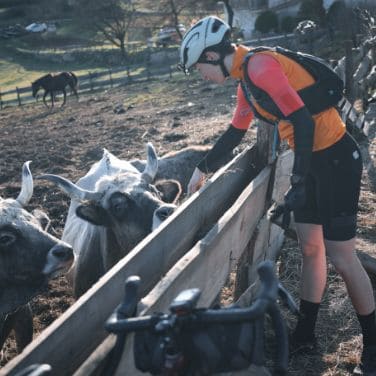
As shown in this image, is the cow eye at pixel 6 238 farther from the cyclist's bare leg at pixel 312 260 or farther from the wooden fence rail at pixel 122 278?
the cyclist's bare leg at pixel 312 260

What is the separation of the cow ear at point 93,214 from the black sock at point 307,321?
1.70 metres

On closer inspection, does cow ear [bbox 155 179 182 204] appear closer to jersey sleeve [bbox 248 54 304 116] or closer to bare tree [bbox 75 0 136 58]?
jersey sleeve [bbox 248 54 304 116]

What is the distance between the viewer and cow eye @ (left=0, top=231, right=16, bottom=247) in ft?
11.9

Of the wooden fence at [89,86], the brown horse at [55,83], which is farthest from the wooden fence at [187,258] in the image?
the wooden fence at [89,86]

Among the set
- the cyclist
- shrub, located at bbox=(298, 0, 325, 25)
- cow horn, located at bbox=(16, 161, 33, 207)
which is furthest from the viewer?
shrub, located at bbox=(298, 0, 325, 25)

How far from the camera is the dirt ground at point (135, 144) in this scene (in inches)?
147

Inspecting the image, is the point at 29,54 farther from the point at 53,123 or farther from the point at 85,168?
the point at 85,168

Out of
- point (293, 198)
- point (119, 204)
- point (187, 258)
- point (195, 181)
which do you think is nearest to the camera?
point (187, 258)

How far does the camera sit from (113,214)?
14.3ft

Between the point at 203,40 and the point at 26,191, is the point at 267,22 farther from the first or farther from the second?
the point at 203,40

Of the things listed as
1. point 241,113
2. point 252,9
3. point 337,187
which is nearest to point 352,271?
point 337,187

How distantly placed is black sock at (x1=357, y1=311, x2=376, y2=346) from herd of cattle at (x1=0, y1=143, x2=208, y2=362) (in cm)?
147

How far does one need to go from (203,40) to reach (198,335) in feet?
6.23

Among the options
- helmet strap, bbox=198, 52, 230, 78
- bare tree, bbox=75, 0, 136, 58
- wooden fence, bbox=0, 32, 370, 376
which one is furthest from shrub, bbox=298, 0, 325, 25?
helmet strap, bbox=198, 52, 230, 78
